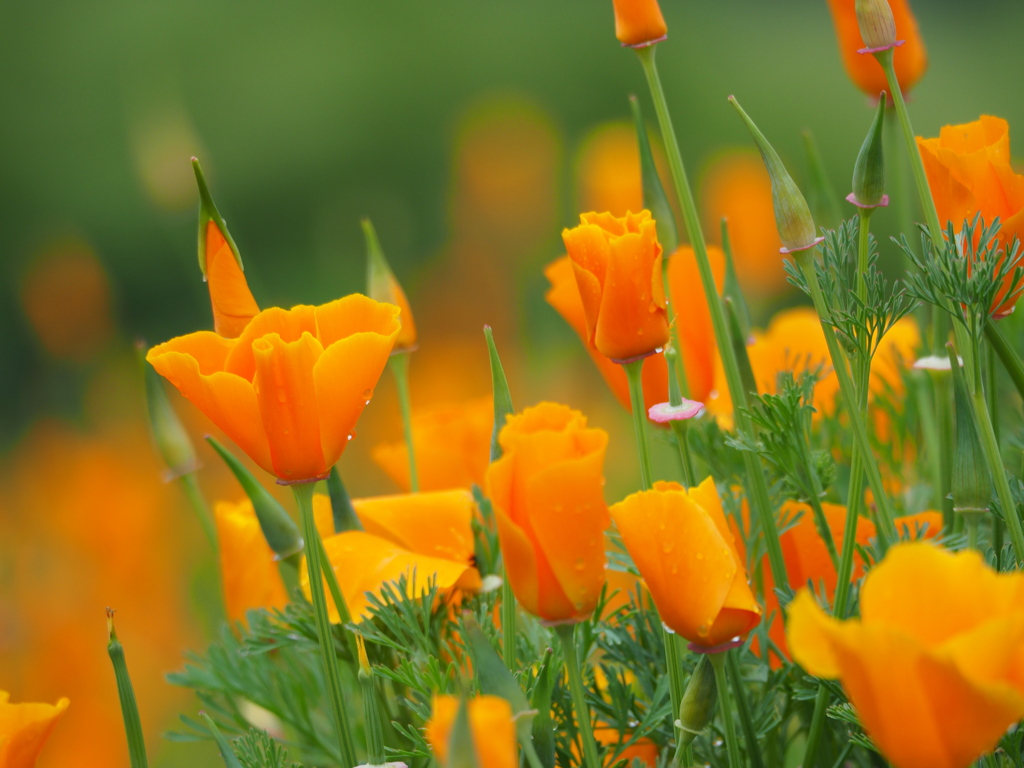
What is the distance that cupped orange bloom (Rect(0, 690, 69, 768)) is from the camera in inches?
12.6

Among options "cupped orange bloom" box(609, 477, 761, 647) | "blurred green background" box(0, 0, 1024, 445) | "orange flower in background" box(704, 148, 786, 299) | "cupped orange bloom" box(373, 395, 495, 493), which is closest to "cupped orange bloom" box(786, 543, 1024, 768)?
"cupped orange bloom" box(609, 477, 761, 647)

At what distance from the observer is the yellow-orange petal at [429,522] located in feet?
1.38

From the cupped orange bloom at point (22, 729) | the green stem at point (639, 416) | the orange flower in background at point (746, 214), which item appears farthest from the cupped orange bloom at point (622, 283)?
the orange flower in background at point (746, 214)

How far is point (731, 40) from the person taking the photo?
3.08 metres

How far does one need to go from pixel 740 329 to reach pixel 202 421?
168 centimetres

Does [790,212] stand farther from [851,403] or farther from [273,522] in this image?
[273,522]

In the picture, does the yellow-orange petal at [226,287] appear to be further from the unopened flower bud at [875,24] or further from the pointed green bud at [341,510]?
the unopened flower bud at [875,24]

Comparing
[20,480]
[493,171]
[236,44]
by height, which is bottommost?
[20,480]

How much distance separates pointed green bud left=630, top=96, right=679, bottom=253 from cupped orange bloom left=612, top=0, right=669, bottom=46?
0.10ft

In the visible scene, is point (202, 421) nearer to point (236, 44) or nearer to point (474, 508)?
point (236, 44)

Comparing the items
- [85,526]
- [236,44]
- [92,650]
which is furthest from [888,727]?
[236,44]

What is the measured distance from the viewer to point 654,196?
0.44m

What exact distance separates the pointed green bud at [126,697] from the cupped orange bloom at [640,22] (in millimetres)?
276

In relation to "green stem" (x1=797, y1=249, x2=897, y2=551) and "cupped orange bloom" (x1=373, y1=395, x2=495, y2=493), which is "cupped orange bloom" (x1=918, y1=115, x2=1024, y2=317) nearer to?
"green stem" (x1=797, y1=249, x2=897, y2=551)
